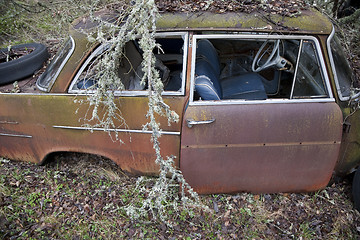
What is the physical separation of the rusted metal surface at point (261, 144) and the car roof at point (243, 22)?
0.65m

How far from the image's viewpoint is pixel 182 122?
2.43m

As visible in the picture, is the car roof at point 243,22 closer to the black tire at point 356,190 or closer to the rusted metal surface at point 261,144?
the rusted metal surface at point 261,144

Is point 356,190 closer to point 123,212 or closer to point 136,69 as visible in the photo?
point 123,212

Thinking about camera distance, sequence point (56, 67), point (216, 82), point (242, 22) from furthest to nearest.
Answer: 1. point (216, 82)
2. point (56, 67)
3. point (242, 22)

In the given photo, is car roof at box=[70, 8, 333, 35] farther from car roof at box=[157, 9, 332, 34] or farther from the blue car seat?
the blue car seat

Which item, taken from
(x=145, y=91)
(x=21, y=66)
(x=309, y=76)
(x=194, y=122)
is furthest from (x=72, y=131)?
(x=309, y=76)

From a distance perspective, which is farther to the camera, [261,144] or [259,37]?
[261,144]

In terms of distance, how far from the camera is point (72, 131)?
269 centimetres

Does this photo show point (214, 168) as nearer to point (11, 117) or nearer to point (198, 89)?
point (198, 89)

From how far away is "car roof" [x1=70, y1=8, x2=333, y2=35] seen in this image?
7.68ft

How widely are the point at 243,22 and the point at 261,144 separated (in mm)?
1082

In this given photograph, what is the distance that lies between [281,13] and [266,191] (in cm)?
169

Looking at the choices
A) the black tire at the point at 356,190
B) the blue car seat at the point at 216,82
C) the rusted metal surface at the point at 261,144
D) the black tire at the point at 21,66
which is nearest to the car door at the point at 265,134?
the rusted metal surface at the point at 261,144

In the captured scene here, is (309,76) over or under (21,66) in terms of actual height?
over
